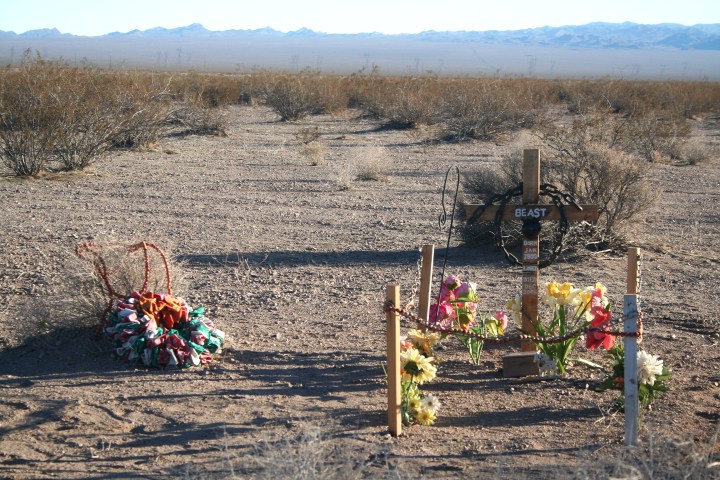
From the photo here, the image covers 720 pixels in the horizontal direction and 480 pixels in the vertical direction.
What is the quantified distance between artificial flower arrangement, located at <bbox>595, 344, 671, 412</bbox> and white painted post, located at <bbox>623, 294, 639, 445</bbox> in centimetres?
42

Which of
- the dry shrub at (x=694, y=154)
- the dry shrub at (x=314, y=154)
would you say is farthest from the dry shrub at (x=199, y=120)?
the dry shrub at (x=694, y=154)

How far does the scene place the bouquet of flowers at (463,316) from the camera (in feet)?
19.8

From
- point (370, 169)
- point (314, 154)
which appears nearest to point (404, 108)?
point (314, 154)

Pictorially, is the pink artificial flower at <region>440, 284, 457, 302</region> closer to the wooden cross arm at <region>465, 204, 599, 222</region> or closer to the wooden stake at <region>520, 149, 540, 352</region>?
the wooden stake at <region>520, 149, 540, 352</region>

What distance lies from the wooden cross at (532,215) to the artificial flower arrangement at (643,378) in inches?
23.3

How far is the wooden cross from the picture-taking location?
18.5 ft

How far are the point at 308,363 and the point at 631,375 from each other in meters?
2.32

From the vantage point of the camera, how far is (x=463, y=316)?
242 inches

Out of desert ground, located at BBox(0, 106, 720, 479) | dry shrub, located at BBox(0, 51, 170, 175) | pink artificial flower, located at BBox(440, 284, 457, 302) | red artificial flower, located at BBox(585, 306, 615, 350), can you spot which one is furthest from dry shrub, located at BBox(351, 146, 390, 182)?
red artificial flower, located at BBox(585, 306, 615, 350)

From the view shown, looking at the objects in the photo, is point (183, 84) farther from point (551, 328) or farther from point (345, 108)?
point (551, 328)

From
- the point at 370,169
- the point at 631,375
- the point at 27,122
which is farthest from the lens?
the point at 370,169

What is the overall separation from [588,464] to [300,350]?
9.28 ft

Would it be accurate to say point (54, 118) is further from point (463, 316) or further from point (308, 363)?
point (463, 316)

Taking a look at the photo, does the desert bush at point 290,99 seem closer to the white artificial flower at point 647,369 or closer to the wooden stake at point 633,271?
the wooden stake at point 633,271
